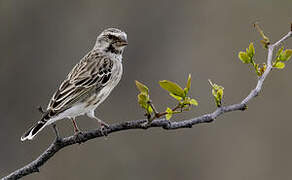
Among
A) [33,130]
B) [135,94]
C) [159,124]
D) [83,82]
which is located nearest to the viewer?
[159,124]

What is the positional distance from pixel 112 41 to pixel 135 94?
5.42 meters

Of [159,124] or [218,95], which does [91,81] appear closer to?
[159,124]

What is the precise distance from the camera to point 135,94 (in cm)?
1191

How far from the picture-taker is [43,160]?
13.7 feet

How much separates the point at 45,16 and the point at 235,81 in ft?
14.1

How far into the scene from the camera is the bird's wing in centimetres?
581

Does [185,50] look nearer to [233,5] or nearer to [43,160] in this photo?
[233,5]

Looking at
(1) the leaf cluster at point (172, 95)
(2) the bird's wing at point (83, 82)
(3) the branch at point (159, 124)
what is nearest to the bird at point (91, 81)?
(2) the bird's wing at point (83, 82)

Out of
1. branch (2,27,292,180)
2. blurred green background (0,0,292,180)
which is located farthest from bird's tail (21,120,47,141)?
blurred green background (0,0,292,180)

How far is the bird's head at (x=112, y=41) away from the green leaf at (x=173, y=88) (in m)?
2.52

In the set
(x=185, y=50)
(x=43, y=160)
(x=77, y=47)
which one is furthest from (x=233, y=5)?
(x=43, y=160)

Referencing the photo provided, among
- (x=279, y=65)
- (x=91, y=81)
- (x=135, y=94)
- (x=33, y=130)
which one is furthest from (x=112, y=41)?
(x=135, y=94)

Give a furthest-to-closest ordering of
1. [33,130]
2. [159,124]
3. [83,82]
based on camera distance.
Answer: [83,82], [33,130], [159,124]

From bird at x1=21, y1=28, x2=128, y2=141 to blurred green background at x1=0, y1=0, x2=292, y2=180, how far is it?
4879 millimetres
